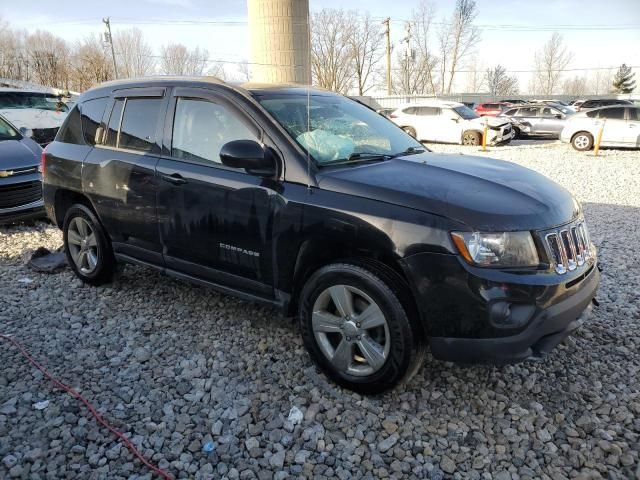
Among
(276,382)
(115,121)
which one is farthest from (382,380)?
(115,121)

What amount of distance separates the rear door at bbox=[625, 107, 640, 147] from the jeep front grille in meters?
14.8

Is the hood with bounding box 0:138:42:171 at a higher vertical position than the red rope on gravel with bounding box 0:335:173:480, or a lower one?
higher

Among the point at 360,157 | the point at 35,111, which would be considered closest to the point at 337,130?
the point at 360,157

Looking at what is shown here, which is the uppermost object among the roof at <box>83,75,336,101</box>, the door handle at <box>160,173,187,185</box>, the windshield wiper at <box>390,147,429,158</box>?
the roof at <box>83,75,336,101</box>

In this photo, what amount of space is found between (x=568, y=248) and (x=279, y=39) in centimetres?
1418

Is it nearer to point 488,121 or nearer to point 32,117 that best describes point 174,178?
point 32,117

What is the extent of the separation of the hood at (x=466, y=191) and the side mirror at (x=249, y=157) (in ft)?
1.16

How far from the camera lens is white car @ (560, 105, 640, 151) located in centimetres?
1491

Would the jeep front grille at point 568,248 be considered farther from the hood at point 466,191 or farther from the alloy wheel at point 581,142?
the alloy wheel at point 581,142

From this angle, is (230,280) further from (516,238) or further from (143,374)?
(516,238)

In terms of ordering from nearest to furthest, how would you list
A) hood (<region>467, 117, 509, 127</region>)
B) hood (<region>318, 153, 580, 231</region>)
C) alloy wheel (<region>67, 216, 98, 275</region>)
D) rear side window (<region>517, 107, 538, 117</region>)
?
hood (<region>318, 153, 580, 231</region>) → alloy wheel (<region>67, 216, 98, 275</region>) → hood (<region>467, 117, 509, 127</region>) → rear side window (<region>517, 107, 538, 117</region>)

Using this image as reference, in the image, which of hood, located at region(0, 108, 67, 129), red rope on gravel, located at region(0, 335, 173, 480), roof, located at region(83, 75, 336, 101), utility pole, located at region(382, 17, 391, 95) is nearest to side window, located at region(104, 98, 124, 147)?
roof, located at region(83, 75, 336, 101)

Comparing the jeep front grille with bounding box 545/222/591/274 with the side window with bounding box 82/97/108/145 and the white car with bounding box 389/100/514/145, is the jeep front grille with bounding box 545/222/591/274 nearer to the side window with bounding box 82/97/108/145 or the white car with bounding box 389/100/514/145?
the side window with bounding box 82/97/108/145

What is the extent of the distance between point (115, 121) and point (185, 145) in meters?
0.98
